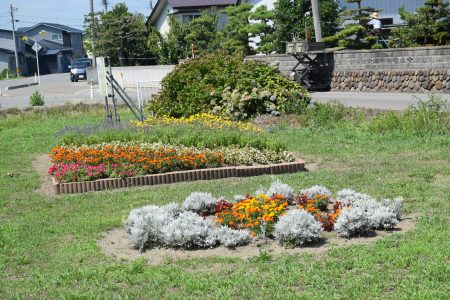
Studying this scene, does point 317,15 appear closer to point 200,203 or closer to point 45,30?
point 200,203

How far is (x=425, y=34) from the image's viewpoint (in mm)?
26594

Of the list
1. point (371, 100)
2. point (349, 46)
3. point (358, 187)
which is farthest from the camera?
point (349, 46)

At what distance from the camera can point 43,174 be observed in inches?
514

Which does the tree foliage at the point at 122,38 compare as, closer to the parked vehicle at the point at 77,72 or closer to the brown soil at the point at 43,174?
the parked vehicle at the point at 77,72

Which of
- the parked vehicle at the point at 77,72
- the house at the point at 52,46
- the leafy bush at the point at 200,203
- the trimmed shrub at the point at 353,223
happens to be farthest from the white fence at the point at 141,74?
the house at the point at 52,46

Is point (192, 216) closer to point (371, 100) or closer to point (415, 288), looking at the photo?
point (415, 288)

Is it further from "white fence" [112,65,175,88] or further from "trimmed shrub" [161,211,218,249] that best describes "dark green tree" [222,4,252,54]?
"trimmed shrub" [161,211,218,249]

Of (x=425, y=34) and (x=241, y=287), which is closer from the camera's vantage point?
(x=241, y=287)

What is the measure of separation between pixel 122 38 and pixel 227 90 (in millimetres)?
35978

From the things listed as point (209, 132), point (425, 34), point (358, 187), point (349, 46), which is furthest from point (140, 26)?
point (358, 187)

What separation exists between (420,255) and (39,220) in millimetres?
4704

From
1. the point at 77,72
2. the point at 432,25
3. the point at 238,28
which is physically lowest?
the point at 432,25

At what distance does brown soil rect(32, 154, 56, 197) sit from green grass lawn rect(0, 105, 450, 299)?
5.6 inches

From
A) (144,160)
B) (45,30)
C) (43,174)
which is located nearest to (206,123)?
(43,174)
